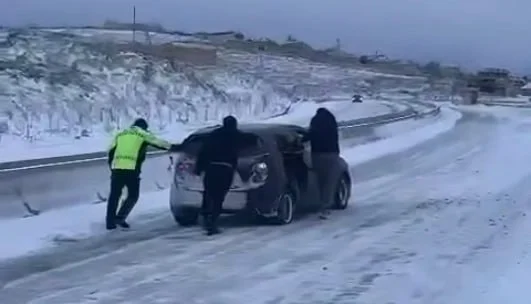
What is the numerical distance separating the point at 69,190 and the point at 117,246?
5.07m

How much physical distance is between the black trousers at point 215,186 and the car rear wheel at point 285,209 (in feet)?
3.67

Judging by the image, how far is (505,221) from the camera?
62.3 feet

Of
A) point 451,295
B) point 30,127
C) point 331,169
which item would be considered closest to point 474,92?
point 30,127

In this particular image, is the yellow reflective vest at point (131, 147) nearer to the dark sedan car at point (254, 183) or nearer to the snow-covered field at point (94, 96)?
the dark sedan car at point (254, 183)

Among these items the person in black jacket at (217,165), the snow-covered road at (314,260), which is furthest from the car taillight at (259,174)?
the snow-covered road at (314,260)

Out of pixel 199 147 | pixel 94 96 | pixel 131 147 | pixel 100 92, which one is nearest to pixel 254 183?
pixel 199 147

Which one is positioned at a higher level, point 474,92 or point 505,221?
point 505,221

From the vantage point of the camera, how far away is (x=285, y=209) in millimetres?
18500

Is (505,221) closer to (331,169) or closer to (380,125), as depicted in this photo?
(331,169)

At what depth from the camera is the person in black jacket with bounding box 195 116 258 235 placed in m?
17.4

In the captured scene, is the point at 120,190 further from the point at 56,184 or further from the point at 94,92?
the point at 94,92

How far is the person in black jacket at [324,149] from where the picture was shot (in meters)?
20.1

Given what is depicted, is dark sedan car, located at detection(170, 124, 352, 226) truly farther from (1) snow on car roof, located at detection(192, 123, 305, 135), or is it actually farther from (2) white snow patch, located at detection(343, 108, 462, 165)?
(2) white snow patch, located at detection(343, 108, 462, 165)

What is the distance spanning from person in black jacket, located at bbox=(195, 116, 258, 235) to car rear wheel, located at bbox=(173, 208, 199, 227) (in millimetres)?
608
